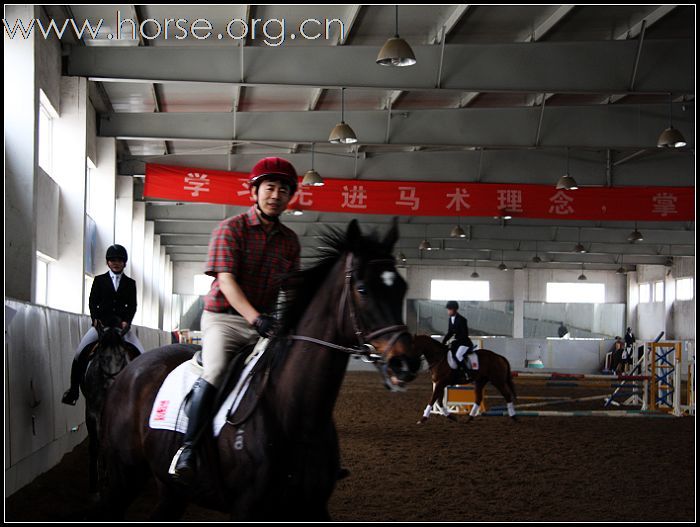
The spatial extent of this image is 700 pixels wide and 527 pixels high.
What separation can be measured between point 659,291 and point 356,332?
39.8 m

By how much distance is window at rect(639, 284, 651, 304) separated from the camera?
41569mm

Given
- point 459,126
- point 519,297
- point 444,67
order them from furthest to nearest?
1. point 519,297
2. point 459,126
3. point 444,67

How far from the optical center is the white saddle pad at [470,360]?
15.0 m

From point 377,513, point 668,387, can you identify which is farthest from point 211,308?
point 668,387

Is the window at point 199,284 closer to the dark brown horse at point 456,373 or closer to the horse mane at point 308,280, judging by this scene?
the dark brown horse at point 456,373

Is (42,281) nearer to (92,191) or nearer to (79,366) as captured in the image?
(92,191)

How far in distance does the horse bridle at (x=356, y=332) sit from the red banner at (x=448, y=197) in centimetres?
1323

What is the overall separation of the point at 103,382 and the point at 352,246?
439 cm

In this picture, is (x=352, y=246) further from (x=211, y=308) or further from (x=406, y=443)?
(x=406, y=443)

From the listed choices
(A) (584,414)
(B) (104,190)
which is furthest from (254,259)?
(B) (104,190)

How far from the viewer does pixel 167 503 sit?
4.34 m

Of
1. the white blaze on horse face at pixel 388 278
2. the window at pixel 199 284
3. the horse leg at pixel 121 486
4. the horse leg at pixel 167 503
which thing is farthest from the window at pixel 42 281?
the window at pixel 199 284

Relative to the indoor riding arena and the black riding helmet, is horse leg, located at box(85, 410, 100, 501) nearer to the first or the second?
the indoor riding arena

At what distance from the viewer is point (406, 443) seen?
38.4 feet
